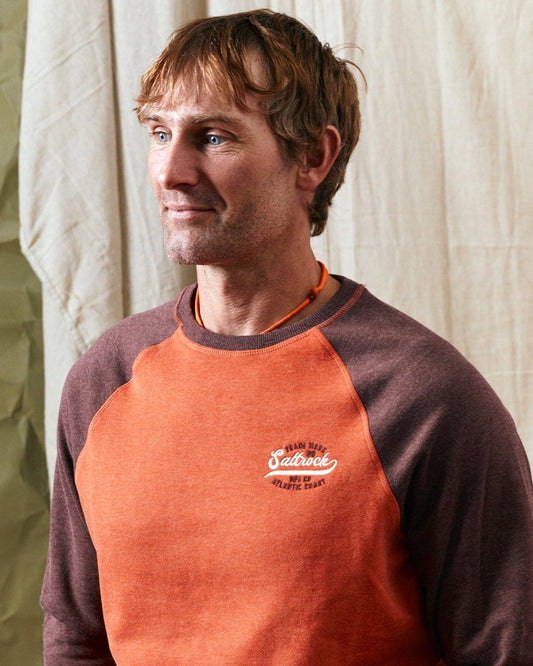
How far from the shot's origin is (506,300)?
1310 mm

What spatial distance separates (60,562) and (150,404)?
0.92 feet

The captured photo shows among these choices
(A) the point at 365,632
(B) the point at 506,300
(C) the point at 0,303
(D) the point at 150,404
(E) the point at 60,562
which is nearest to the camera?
(A) the point at 365,632

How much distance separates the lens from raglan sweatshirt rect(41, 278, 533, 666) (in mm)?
955

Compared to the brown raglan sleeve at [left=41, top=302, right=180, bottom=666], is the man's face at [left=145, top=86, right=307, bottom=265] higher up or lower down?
higher up

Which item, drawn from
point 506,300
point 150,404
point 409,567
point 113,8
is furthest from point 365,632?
point 113,8

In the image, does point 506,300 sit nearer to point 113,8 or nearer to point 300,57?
point 300,57

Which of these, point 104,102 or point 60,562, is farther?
point 104,102

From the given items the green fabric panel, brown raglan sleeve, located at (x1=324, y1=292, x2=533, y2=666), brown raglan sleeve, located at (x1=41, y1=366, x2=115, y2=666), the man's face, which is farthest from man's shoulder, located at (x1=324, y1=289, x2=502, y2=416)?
the green fabric panel

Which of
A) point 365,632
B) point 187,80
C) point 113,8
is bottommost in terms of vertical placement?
point 365,632

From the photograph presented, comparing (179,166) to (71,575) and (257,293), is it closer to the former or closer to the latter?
(257,293)

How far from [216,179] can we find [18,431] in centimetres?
72

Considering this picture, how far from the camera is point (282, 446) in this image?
99cm

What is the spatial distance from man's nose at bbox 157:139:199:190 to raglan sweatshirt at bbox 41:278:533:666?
0.63 feet

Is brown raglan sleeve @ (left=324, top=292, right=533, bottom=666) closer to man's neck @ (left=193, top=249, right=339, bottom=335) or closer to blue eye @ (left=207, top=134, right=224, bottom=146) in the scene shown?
man's neck @ (left=193, top=249, right=339, bottom=335)
